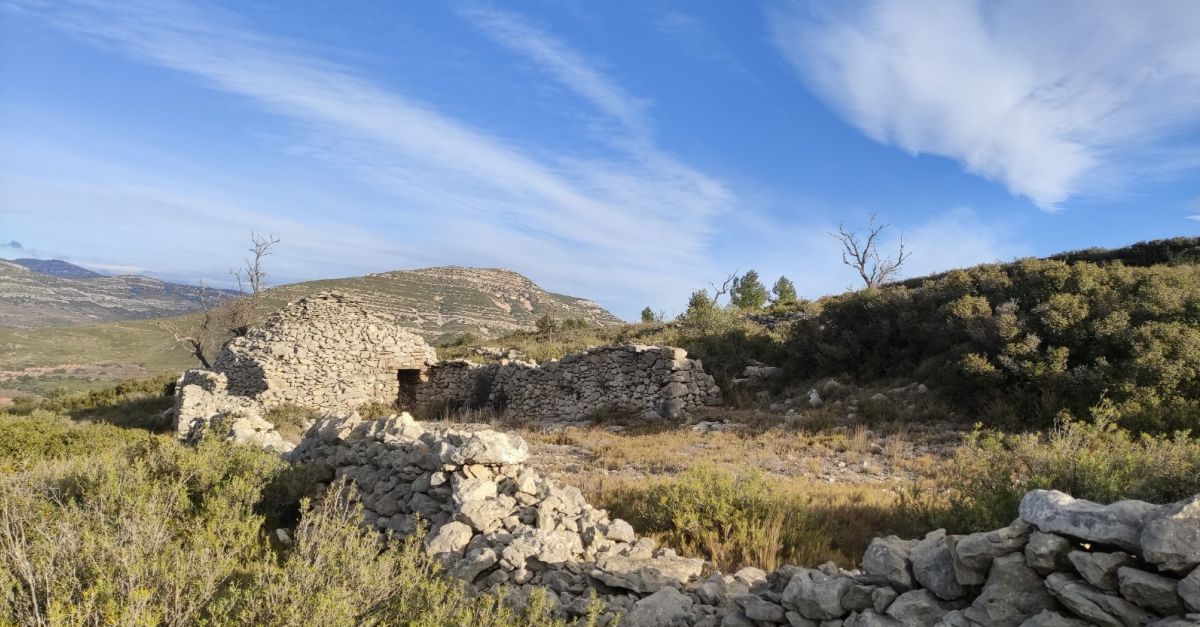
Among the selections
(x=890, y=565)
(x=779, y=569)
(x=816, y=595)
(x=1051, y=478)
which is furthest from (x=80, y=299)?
(x=1051, y=478)

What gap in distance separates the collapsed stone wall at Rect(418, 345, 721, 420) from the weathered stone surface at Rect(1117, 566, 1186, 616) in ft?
39.4

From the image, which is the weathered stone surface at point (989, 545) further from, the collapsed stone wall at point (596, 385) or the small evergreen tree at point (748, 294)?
the small evergreen tree at point (748, 294)

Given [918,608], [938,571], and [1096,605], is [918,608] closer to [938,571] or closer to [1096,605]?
[938,571]

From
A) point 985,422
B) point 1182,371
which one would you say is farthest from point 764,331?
point 1182,371

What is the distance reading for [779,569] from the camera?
4664mm

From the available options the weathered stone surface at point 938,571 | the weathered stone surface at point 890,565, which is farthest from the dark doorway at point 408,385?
the weathered stone surface at point 938,571

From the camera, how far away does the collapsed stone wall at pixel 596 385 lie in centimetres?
1555

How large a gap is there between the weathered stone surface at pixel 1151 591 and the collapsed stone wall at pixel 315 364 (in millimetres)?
18086

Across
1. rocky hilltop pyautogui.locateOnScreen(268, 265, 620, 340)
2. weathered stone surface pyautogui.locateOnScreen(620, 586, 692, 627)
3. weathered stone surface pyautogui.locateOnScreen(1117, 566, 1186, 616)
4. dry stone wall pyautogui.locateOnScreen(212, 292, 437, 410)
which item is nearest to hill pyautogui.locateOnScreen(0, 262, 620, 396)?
rocky hilltop pyautogui.locateOnScreen(268, 265, 620, 340)

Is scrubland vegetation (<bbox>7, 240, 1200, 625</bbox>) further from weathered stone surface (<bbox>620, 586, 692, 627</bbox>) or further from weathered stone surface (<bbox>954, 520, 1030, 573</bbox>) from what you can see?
weathered stone surface (<bbox>954, 520, 1030, 573</bbox>)

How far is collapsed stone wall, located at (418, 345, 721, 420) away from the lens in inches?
612

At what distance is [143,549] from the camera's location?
4.28 metres

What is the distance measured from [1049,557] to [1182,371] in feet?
33.2

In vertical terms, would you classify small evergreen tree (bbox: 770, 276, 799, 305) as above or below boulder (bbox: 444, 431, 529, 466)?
above
